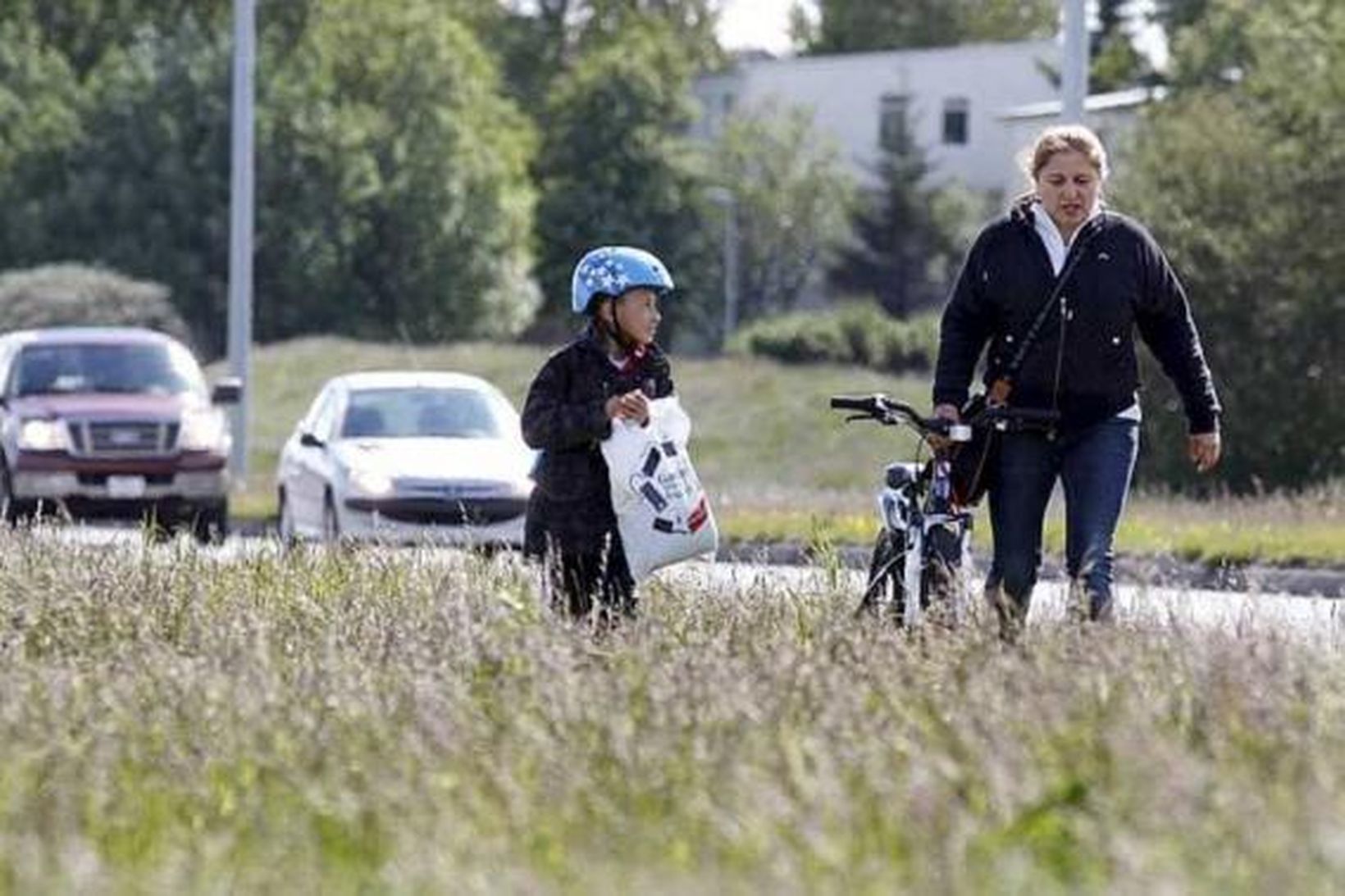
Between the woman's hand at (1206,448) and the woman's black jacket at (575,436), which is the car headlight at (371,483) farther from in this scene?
the woman's hand at (1206,448)

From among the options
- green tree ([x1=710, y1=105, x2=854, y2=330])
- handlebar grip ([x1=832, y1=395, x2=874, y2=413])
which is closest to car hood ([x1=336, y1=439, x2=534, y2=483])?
handlebar grip ([x1=832, y1=395, x2=874, y2=413])

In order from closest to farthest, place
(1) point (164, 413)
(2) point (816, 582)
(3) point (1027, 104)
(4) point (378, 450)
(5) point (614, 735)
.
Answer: (5) point (614, 735) < (2) point (816, 582) < (4) point (378, 450) < (1) point (164, 413) < (3) point (1027, 104)

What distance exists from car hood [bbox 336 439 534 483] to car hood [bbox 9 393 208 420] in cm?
436

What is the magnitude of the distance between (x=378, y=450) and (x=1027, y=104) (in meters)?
78.6

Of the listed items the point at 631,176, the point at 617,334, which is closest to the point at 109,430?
the point at 617,334

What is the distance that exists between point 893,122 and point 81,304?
1878 inches

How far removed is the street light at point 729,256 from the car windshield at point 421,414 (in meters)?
64.0

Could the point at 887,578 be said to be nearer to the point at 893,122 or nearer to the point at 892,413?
the point at 892,413

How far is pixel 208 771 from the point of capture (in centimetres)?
834

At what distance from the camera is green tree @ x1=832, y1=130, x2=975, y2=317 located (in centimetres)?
9806

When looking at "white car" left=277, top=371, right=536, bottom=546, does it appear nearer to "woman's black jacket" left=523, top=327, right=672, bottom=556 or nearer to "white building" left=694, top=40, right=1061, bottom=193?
"woman's black jacket" left=523, top=327, right=672, bottom=556

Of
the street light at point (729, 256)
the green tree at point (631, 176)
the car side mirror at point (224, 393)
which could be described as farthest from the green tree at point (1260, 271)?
the green tree at point (631, 176)

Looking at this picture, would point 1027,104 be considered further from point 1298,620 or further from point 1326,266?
point 1298,620

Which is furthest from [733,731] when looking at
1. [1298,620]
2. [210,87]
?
[210,87]
